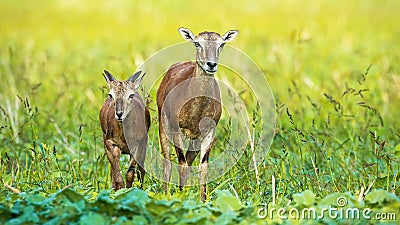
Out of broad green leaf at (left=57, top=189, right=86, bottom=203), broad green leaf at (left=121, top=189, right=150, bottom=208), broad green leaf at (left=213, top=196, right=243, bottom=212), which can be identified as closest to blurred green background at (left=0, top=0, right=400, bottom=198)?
broad green leaf at (left=213, top=196, right=243, bottom=212)

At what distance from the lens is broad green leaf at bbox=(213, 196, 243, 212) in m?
5.88

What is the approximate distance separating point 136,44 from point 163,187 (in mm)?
10156

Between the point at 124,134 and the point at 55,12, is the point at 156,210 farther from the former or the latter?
the point at 55,12

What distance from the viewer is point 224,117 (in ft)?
34.2

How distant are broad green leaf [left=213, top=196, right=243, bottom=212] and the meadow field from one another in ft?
0.04

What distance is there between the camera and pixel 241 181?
7.41 metres

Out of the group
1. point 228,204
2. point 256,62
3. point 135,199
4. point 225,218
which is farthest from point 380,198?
point 256,62

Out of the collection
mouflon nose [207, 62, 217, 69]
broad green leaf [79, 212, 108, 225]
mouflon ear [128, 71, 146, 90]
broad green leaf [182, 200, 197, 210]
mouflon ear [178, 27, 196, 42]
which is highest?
mouflon ear [178, 27, 196, 42]

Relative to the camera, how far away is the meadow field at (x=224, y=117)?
5855 mm

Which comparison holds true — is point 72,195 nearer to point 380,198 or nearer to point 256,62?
point 380,198

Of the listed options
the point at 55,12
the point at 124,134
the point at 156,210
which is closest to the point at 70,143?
the point at 124,134

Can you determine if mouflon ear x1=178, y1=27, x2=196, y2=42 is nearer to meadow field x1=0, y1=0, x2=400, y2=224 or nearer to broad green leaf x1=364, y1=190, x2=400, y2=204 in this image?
meadow field x1=0, y1=0, x2=400, y2=224

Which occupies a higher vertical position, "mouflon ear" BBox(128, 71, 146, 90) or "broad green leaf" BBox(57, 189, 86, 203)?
"mouflon ear" BBox(128, 71, 146, 90)

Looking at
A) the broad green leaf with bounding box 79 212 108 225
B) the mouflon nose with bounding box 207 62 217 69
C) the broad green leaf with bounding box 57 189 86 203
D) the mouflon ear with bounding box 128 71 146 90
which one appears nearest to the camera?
the broad green leaf with bounding box 79 212 108 225
